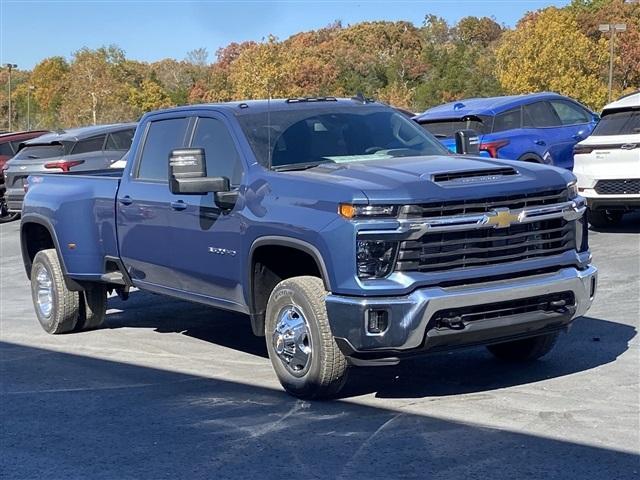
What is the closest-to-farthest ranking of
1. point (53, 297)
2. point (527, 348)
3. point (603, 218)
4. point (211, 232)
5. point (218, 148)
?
point (211, 232), point (527, 348), point (218, 148), point (53, 297), point (603, 218)

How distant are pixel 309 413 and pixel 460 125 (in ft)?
29.3

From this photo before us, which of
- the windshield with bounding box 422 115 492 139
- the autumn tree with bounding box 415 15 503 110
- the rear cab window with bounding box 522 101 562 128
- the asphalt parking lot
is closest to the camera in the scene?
the asphalt parking lot

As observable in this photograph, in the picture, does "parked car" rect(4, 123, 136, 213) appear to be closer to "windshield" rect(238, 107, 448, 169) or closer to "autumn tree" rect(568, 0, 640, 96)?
"windshield" rect(238, 107, 448, 169)

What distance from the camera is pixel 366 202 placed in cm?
566

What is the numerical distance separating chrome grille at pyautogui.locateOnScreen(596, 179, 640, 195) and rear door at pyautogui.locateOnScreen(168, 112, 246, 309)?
22.4 ft

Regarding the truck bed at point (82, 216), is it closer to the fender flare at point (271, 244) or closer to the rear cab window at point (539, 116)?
the fender flare at point (271, 244)

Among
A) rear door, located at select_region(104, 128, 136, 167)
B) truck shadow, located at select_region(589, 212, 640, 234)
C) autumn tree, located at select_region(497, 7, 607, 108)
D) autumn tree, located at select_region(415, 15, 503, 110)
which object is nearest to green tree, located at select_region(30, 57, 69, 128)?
autumn tree, located at select_region(415, 15, 503, 110)

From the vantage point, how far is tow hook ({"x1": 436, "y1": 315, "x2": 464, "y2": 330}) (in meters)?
5.72

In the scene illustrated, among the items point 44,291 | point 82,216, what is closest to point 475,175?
point 82,216

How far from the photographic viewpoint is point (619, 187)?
12484mm

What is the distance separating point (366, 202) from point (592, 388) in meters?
2.00

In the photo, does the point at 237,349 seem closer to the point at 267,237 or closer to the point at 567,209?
the point at 267,237

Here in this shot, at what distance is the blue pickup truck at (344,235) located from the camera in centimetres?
567

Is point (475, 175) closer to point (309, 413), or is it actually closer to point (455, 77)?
point (309, 413)
